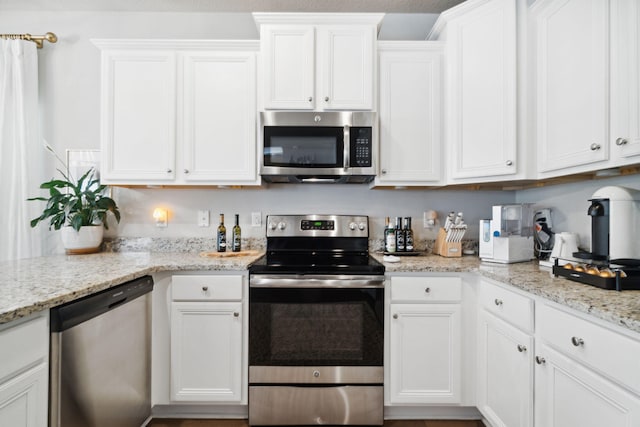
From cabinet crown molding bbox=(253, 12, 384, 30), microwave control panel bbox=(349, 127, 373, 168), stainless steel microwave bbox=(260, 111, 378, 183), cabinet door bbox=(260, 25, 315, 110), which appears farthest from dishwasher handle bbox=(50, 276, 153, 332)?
cabinet crown molding bbox=(253, 12, 384, 30)

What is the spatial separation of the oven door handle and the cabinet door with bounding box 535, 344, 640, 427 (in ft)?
2.62

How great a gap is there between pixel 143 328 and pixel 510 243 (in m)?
2.14

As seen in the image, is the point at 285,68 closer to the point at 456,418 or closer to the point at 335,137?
the point at 335,137

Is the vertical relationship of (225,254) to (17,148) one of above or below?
below

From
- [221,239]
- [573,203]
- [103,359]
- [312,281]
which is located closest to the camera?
[103,359]

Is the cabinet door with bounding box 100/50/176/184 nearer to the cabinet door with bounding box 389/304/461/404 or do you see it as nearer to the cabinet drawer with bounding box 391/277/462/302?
the cabinet drawer with bounding box 391/277/462/302

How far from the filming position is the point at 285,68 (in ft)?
6.38

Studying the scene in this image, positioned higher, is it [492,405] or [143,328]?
[143,328]

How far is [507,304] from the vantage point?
4.68ft

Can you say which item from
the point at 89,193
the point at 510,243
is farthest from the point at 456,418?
the point at 89,193

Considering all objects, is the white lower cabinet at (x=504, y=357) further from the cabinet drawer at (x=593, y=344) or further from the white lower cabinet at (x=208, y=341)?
the white lower cabinet at (x=208, y=341)

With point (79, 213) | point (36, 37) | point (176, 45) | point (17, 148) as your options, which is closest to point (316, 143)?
point (176, 45)

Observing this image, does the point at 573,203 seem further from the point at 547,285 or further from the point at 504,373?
the point at 504,373

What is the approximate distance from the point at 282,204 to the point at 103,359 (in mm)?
1412
